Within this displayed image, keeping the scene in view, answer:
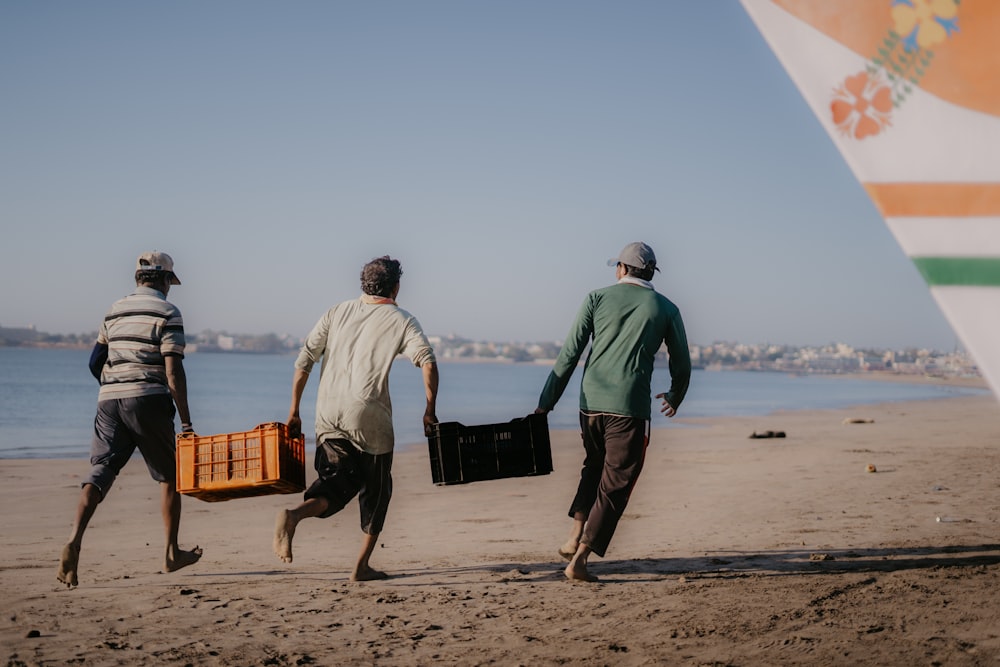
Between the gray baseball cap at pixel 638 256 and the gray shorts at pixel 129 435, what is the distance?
9.83 feet

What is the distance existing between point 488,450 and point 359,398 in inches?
34.6

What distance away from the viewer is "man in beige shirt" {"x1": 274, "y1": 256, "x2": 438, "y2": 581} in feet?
18.5

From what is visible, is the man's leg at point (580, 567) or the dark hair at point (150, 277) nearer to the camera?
the man's leg at point (580, 567)

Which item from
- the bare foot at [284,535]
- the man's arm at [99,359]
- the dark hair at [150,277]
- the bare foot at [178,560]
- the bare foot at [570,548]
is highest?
the dark hair at [150,277]

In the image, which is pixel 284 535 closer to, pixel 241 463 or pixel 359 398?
pixel 241 463

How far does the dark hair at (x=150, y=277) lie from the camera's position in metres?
5.96

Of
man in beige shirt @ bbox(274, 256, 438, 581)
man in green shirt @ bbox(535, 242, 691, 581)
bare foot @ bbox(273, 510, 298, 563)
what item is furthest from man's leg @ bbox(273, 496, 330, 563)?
man in green shirt @ bbox(535, 242, 691, 581)

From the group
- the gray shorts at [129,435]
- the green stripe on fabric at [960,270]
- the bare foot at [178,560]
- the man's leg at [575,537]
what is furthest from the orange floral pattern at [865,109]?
the bare foot at [178,560]

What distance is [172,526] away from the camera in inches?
235

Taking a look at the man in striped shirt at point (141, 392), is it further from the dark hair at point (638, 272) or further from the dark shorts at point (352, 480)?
the dark hair at point (638, 272)

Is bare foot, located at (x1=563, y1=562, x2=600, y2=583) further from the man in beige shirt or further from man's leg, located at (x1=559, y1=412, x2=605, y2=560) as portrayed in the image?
the man in beige shirt

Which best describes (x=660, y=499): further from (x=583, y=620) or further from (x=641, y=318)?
(x=583, y=620)

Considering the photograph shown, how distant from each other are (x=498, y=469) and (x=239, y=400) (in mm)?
43628

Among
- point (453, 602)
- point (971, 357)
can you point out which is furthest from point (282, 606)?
point (971, 357)
